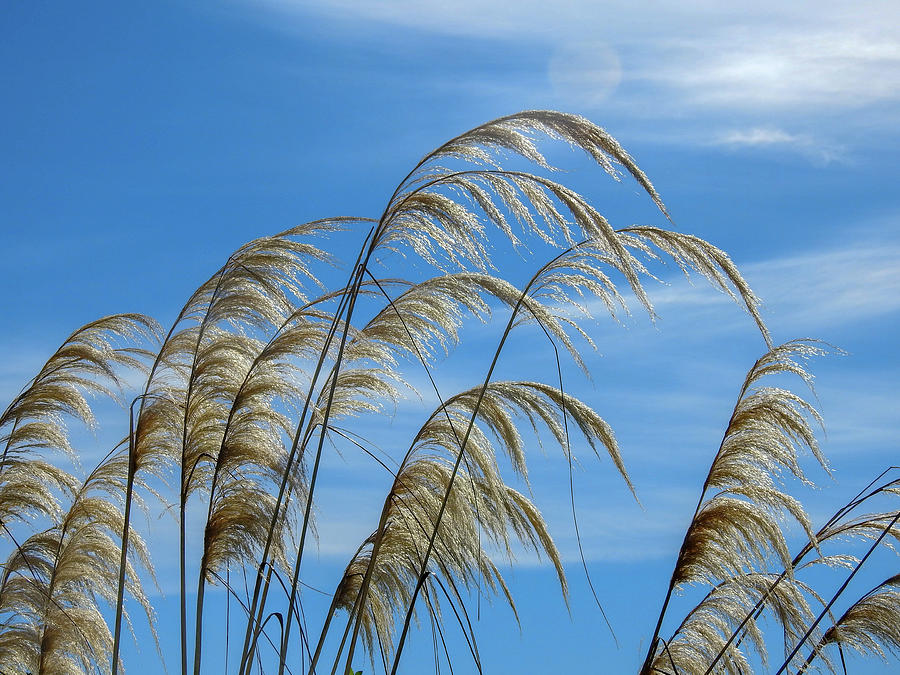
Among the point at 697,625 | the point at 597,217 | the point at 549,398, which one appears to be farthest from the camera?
the point at 697,625

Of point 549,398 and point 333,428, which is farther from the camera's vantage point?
point 333,428

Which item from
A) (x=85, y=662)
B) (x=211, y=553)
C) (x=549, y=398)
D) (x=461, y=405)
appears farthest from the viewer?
(x=85, y=662)

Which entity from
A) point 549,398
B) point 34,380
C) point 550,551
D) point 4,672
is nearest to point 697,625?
point 550,551

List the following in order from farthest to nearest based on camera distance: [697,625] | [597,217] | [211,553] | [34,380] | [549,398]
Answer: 1. [34,380]
2. [697,625]
3. [211,553]
4. [549,398]
5. [597,217]

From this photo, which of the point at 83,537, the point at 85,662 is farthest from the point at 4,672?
the point at 83,537

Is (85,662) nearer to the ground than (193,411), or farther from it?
nearer to the ground

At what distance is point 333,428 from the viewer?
3.48 metres

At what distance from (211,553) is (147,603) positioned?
113 centimetres

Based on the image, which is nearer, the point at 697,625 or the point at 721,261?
the point at 721,261

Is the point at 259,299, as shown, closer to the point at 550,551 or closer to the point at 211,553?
the point at 211,553

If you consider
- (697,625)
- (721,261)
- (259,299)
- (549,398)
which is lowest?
(697,625)

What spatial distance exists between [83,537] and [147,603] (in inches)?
21.4

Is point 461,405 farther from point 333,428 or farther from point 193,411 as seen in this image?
point 193,411

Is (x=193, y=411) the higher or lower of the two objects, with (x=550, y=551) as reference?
higher
